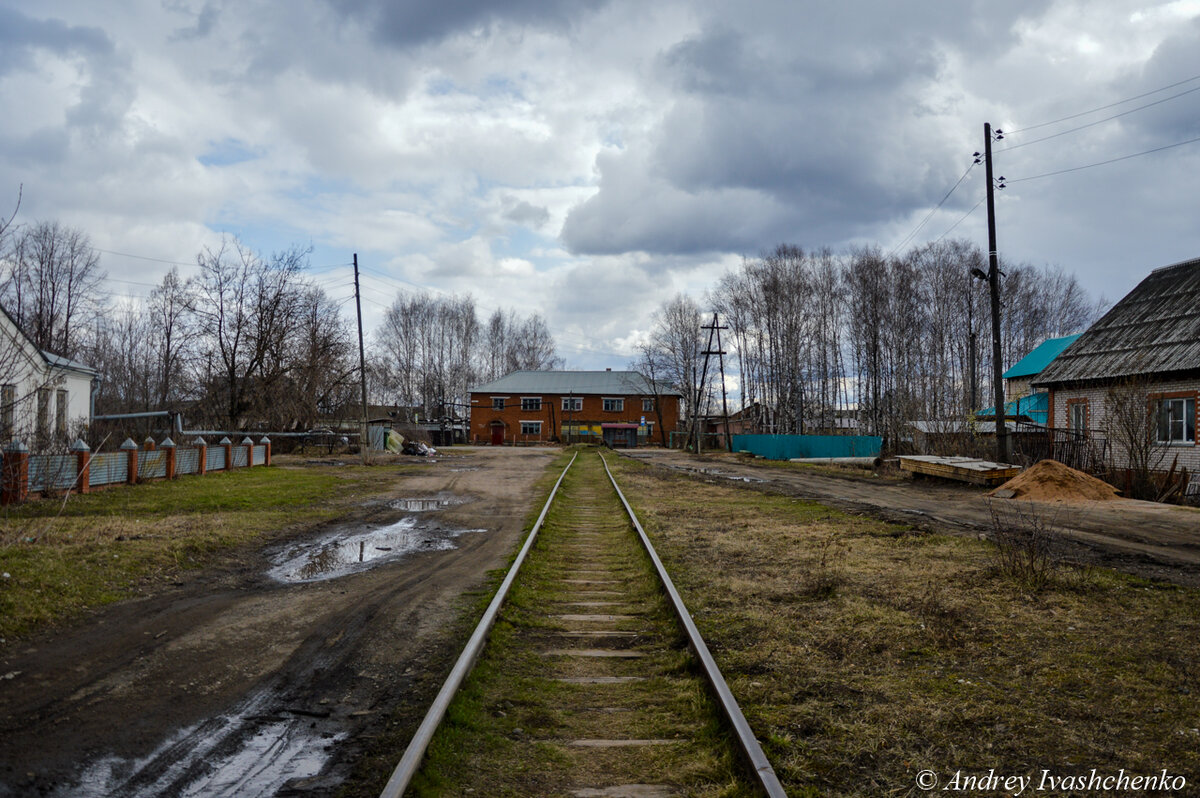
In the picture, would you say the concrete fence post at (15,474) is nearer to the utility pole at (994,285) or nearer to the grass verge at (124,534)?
the grass verge at (124,534)

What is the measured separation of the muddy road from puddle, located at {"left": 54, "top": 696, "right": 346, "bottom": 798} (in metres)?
0.01

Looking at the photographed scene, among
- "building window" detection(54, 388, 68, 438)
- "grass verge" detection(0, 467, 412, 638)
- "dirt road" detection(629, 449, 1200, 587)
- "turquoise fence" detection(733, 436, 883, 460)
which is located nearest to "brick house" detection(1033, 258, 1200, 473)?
"dirt road" detection(629, 449, 1200, 587)

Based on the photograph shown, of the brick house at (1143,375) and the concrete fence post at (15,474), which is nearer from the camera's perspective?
the concrete fence post at (15,474)

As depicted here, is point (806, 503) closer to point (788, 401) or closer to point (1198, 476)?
point (1198, 476)

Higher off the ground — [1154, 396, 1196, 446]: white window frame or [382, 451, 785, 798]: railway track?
[1154, 396, 1196, 446]: white window frame

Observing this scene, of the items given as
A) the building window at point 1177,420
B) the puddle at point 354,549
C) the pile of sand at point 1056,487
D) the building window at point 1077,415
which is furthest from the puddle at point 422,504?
the building window at point 1077,415

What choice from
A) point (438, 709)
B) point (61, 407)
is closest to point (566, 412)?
point (61, 407)

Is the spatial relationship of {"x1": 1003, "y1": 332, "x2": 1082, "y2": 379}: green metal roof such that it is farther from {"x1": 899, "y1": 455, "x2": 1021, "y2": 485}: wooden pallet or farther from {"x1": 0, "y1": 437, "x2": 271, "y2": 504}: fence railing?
{"x1": 0, "y1": 437, "x2": 271, "y2": 504}: fence railing

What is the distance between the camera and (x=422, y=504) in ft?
56.6

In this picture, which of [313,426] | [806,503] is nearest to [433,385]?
[313,426]

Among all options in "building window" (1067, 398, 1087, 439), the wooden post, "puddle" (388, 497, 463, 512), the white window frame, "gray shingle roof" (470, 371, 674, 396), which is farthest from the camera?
"gray shingle roof" (470, 371, 674, 396)

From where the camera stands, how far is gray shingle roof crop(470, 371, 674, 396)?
72.6 m

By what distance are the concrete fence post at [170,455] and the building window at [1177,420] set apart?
2761 cm

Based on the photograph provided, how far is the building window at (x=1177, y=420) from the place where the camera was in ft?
68.2
